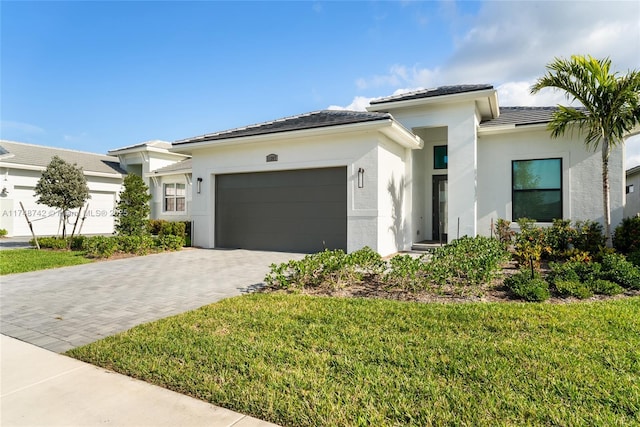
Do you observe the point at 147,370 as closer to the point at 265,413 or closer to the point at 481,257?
the point at 265,413

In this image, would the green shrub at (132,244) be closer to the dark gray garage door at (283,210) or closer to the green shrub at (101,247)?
the green shrub at (101,247)

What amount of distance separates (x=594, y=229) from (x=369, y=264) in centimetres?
697

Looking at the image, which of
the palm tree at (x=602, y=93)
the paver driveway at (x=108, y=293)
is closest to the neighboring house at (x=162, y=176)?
the paver driveway at (x=108, y=293)

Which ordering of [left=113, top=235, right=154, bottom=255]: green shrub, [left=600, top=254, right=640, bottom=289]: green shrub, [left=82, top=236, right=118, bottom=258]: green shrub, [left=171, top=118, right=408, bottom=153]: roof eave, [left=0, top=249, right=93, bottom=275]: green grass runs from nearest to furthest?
[left=600, top=254, right=640, bottom=289]: green shrub < [left=0, top=249, right=93, bottom=275]: green grass < [left=171, top=118, right=408, bottom=153]: roof eave < [left=82, top=236, right=118, bottom=258]: green shrub < [left=113, top=235, right=154, bottom=255]: green shrub

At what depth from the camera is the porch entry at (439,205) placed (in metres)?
12.5

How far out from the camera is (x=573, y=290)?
5230 millimetres

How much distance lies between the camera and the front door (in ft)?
41.2

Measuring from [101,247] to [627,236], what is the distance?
14.9 meters

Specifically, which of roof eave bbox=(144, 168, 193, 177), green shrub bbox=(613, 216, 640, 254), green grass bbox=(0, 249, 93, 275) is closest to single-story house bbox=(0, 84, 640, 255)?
green shrub bbox=(613, 216, 640, 254)

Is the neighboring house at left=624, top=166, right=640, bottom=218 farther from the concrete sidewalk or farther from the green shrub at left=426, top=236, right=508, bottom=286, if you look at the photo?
the concrete sidewalk

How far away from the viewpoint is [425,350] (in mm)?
3350

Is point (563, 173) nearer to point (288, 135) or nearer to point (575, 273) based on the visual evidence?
point (575, 273)

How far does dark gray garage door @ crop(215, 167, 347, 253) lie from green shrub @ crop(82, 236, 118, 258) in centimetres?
349

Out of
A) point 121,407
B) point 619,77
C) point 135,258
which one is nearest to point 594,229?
point 619,77
